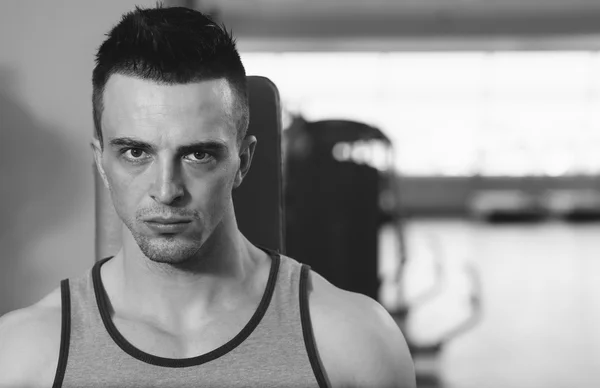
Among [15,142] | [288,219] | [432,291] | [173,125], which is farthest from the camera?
[432,291]

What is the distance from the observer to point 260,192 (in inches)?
37.9

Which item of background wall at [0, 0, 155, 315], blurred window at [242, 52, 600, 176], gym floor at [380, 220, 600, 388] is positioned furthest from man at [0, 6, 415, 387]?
blurred window at [242, 52, 600, 176]

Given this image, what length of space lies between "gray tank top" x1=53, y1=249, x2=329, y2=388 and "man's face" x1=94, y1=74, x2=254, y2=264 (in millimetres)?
116

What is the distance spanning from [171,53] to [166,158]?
11cm

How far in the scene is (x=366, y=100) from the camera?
27.7 ft

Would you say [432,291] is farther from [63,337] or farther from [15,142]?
[63,337]

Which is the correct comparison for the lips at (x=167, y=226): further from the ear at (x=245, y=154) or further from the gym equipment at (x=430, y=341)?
the gym equipment at (x=430, y=341)

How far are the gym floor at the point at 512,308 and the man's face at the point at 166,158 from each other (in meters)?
1.79

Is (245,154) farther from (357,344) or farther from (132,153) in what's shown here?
(357,344)

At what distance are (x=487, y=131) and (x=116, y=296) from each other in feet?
26.7

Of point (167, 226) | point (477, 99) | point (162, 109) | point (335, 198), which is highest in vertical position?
point (477, 99)

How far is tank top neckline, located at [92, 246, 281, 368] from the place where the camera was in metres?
0.72

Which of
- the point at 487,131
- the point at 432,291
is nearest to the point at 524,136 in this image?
the point at 487,131

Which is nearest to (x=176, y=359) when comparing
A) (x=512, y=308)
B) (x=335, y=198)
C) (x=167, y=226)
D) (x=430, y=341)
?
(x=167, y=226)
